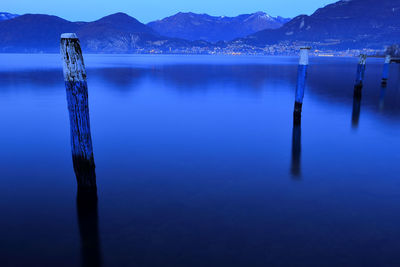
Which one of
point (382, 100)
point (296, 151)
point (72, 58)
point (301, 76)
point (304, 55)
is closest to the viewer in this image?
point (72, 58)

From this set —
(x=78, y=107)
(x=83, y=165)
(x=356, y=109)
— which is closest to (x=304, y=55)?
(x=356, y=109)

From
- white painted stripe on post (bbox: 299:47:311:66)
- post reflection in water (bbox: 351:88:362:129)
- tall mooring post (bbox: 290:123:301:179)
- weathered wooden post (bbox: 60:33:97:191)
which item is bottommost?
tall mooring post (bbox: 290:123:301:179)

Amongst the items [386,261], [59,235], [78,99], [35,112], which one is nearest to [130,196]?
[59,235]

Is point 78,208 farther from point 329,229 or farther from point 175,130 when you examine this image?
point 175,130

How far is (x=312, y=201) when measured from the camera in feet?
21.1

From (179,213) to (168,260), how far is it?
4.54 ft

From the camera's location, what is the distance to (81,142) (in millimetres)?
6121

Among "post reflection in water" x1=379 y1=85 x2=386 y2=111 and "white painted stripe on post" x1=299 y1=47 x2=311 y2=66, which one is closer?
"white painted stripe on post" x1=299 y1=47 x2=311 y2=66

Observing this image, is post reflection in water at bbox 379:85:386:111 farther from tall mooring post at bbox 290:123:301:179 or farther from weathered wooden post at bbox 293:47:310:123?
tall mooring post at bbox 290:123:301:179

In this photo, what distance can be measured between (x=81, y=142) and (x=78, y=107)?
0.67 metres

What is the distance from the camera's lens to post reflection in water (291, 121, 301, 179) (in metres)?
8.20

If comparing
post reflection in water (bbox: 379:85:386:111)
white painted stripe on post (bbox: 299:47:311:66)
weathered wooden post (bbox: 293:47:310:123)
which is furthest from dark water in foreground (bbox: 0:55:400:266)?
post reflection in water (bbox: 379:85:386:111)

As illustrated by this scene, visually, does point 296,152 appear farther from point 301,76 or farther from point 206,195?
point 206,195

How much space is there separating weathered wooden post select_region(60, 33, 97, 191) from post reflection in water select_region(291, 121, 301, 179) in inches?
186
